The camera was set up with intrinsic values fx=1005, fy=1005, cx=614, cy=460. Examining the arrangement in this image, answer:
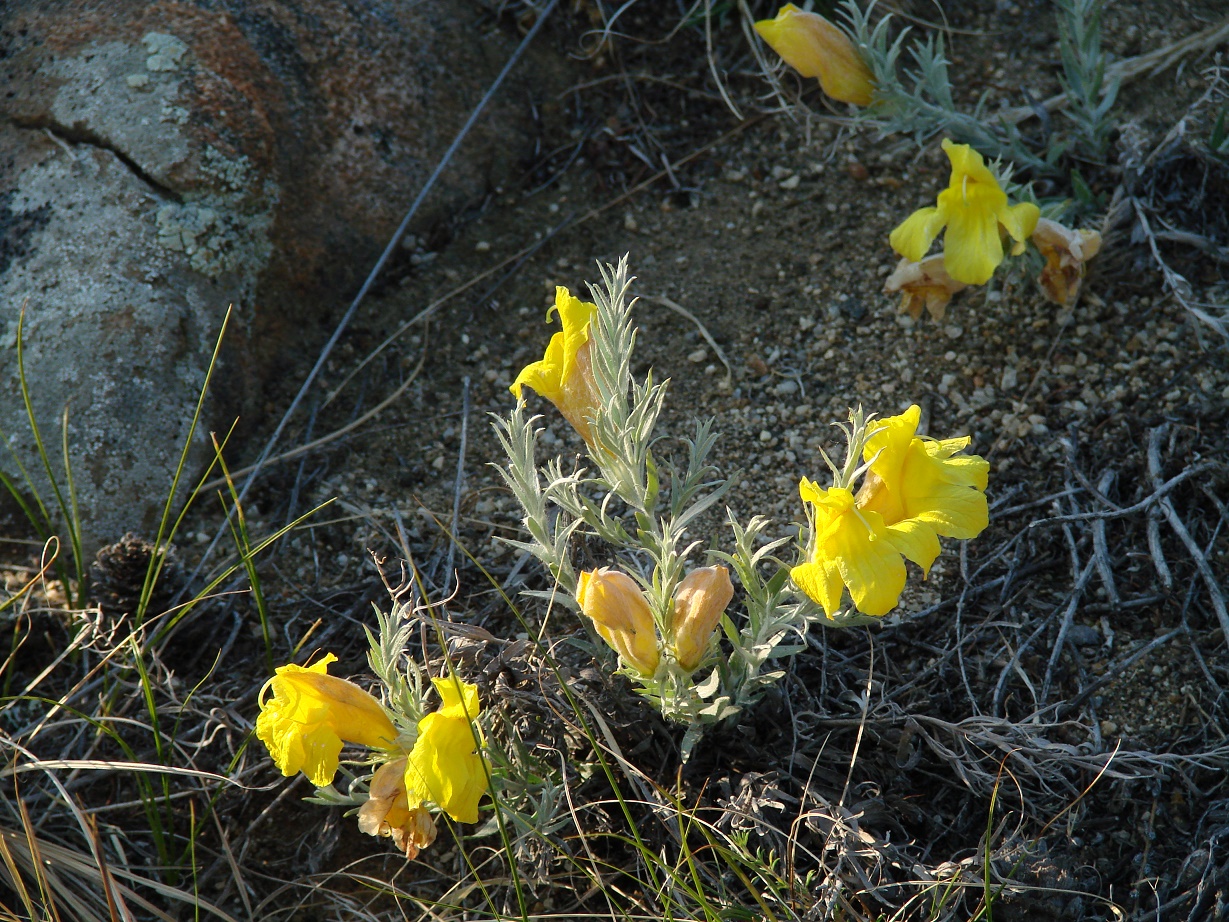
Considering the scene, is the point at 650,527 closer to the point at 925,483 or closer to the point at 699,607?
the point at 699,607

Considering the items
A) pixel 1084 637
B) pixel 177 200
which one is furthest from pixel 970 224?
pixel 177 200

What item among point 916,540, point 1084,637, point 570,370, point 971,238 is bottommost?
point 1084,637

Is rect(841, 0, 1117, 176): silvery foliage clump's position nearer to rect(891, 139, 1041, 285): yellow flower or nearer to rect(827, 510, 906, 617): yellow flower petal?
rect(891, 139, 1041, 285): yellow flower

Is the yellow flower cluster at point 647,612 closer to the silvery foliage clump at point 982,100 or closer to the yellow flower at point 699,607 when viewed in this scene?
the yellow flower at point 699,607

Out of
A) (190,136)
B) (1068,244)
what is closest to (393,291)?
(190,136)

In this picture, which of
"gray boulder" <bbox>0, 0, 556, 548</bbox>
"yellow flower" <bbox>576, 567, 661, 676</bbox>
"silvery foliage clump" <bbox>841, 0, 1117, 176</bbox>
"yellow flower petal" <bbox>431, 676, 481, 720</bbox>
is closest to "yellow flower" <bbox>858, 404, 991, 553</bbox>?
"yellow flower" <bbox>576, 567, 661, 676</bbox>
